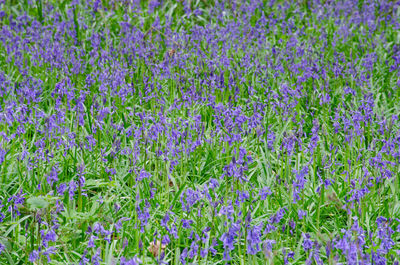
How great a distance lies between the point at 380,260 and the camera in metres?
2.45

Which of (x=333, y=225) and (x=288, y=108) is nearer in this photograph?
(x=333, y=225)

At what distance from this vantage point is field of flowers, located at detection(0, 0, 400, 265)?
115 inches

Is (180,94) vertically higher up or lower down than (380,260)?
lower down

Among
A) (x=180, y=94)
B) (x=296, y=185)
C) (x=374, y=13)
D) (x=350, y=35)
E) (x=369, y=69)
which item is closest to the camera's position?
(x=296, y=185)

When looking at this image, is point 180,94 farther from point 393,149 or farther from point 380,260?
point 380,260

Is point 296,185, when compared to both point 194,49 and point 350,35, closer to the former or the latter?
point 194,49

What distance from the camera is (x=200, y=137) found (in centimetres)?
422

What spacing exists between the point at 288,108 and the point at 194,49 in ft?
5.42

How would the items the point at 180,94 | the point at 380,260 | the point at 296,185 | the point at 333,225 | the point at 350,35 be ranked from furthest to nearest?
the point at 350,35 < the point at 180,94 < the point at 333,225 < the point at 296,185 < the point at 380,260

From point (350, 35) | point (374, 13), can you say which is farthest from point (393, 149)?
point (374, 13)

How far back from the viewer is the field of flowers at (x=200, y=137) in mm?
2932

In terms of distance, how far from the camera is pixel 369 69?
5582mm

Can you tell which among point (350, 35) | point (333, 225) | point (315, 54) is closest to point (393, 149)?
point (333, 225)

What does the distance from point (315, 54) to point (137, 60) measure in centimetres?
207
